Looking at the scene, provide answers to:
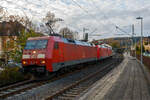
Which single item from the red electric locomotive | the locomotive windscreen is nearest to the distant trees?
the locomotive windscreen

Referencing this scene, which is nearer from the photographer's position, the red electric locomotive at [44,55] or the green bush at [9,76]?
the green bush at [9,76]

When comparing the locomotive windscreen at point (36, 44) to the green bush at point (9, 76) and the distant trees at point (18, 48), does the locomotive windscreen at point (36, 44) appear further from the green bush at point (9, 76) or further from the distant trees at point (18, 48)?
the distant trees at point (18, 48)

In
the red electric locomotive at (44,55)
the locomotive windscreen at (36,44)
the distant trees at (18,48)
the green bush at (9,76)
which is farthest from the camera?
the distant trees at (18,48)

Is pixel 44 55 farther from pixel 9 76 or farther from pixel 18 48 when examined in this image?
pixel 18 48

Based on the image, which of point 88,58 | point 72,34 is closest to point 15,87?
point 88,58

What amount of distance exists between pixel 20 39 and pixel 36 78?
5.92 metres

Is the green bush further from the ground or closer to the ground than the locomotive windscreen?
closer to the ground

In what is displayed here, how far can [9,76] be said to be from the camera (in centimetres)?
1257

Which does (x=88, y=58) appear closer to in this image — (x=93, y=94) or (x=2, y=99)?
(x=93, y=94)

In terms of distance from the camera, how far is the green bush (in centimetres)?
1206

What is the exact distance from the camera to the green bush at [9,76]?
12062 millimetres

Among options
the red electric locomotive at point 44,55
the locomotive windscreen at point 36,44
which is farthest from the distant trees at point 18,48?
the red electric locomotive at point 44,55

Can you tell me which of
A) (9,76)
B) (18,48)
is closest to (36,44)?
(9,76)

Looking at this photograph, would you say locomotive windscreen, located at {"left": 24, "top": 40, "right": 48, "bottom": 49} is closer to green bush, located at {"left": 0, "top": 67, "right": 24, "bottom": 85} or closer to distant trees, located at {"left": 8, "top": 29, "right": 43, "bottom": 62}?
green bush, located at {"left": 0, "top": 67, "right": 24, "bottom": 85}
